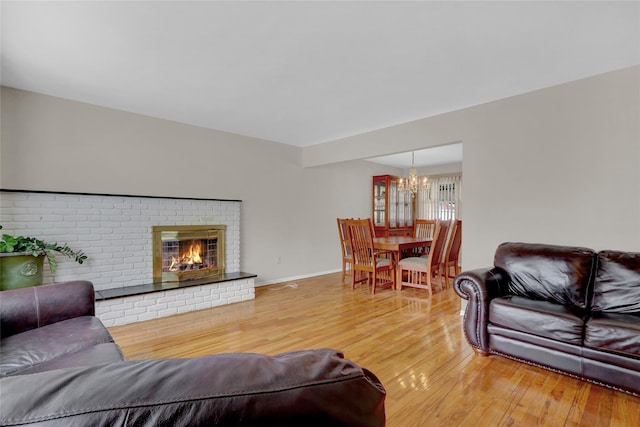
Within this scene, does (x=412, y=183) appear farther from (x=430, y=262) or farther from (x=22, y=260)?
(x=22, y=260)

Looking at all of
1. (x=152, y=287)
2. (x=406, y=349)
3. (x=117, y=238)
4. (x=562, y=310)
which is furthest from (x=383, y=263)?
(x=117, y=238)

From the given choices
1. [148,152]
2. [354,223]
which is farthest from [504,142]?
[148,152]

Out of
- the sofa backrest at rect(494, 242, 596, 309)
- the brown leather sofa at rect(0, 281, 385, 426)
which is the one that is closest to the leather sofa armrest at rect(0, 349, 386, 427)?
the brown leather sofa at rect(0, 281, 385, 426)

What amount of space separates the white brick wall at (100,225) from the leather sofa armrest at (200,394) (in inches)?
134

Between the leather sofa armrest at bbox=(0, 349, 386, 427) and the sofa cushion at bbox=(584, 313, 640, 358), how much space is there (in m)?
2.16

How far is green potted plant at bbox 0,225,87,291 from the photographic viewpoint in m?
2.68

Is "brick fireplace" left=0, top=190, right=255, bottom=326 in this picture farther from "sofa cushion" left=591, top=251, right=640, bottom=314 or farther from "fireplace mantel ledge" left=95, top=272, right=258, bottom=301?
"sofa cushion" left=591, top=251, right=640, bottom=314

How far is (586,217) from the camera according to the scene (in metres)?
2.76

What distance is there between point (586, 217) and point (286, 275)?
3.95 meters

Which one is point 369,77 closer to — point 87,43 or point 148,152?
point 87,43

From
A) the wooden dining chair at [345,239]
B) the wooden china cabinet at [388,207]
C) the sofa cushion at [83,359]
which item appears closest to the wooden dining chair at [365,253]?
the wooden dining chair at [345,239]

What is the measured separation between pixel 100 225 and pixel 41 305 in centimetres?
178

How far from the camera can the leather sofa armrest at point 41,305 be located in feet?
5.83

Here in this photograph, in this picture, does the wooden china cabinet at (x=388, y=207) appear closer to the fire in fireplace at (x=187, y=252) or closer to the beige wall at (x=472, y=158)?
the beige wall at (x=472, y=158)
